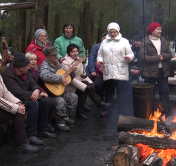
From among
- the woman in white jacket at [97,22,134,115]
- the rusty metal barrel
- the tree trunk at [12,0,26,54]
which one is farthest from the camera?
the tree trunk at [12,0,26,54]

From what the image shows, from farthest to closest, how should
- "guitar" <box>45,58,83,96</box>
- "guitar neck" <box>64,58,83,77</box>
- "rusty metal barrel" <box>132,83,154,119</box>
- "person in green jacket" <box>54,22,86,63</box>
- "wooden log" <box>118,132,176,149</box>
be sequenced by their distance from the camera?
"person in green jacket" <box>54,22,86,63</box>
"guitar neck" <box>64,58,83,77</box>
"guitar" <box>45,58,83,96</box>
"rusty metal barrel" <box>132,83,154,119</box>
"wooden log" <box>118,132,176,149</box>

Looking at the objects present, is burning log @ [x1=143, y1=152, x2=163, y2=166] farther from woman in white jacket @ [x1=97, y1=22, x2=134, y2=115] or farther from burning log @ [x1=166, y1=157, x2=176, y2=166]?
woman in white jacket @ [x1=97, y1=22, x2=134, y2=115]

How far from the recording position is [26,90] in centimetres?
599

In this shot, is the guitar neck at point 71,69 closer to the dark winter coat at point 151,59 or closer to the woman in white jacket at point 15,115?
the dark winter coat at point 151,59

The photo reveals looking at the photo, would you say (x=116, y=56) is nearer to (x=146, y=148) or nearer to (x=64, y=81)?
(x=64, y=81)

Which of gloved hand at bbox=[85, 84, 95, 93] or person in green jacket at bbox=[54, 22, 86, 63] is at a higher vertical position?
person in green jacket at bbox=[54, 22, 86, 63]

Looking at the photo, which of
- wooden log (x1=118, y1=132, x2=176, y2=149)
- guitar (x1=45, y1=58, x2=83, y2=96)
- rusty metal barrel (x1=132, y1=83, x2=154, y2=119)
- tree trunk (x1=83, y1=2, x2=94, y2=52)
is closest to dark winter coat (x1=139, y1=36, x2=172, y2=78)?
rusty metal barrel (x1=132, y1=83, x2=154, y2=119)

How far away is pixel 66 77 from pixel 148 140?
2731mm

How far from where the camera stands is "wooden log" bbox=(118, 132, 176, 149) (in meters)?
4.68

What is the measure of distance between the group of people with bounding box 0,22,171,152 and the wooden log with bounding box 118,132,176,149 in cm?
165

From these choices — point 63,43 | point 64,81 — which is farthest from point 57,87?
point 63,43

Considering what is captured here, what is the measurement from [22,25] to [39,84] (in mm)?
6419

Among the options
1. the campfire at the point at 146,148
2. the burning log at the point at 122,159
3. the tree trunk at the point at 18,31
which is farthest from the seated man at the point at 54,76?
the tree trunk at the point at 18,31

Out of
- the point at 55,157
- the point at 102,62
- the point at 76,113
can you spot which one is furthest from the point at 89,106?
the point at 55,157
